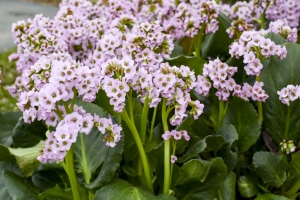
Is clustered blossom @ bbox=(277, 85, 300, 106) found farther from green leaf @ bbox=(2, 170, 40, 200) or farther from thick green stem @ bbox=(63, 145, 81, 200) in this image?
green leaf @ bbox=(2, 170, 40, 200)

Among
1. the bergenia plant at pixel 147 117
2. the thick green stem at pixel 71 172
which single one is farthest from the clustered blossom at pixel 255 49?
the thick green stem at pixel 71 172

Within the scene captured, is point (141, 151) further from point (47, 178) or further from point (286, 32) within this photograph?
point (286, 32)

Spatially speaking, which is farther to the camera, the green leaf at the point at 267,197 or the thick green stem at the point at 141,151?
the green leaf at the point at 267,197

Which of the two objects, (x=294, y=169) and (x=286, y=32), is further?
(x=286, y=32)

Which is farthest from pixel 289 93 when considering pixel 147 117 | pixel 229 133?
pixel 147 117

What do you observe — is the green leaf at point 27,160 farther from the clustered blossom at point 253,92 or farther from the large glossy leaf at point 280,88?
the large glossy leaf at point 280,88

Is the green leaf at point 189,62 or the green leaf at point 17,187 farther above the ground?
the green leaf at point 189,62

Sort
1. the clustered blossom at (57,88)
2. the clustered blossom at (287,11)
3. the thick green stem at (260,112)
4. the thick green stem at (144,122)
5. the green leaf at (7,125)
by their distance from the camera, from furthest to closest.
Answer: the clustered blossom at (287,11)
the green leaf at (7,125)
the thick green stem at (260,112)
the thick green stem at (144,122)
the clustered blossom at (57,88)
